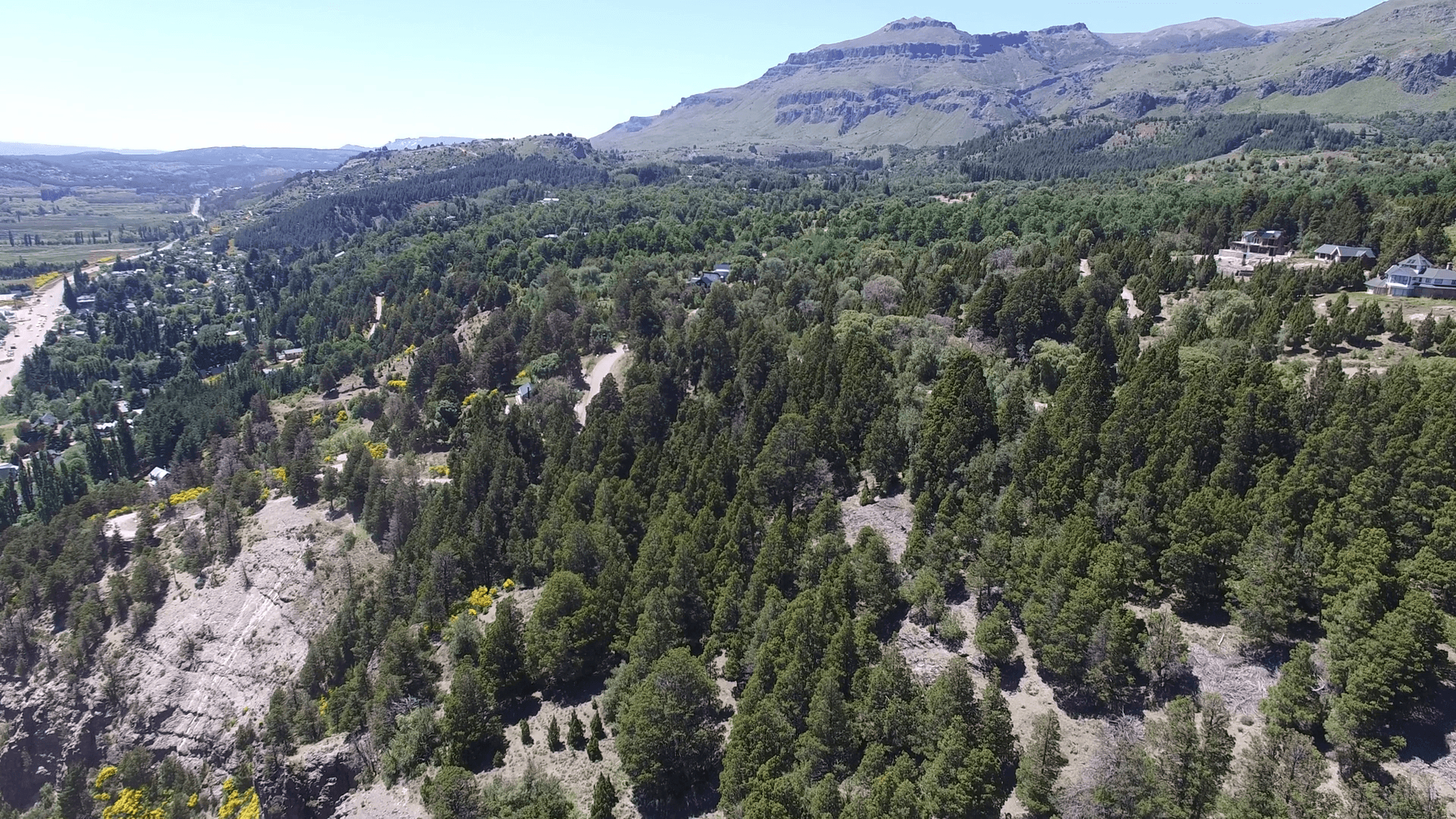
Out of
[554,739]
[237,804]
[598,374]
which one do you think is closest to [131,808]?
[237,804]

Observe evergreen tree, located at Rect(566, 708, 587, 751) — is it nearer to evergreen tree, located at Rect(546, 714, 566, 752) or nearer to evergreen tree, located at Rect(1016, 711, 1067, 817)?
evergreen tree, located at Rect(546, 714, 566, 752)

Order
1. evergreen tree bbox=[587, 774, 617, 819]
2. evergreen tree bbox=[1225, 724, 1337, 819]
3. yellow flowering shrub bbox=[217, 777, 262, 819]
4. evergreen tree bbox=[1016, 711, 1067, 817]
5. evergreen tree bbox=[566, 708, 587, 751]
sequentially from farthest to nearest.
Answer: yellow flowering shrub bbox=[217, 777, 262, 819] → evergreen tree bbox=[566, 708, 587, 751] → evergreen tree bbox=[587, 774, 617, 819] → evergreen tree bbox=[1016, 711, 1067, 817] → evergreen tree bbox=[1225, 724, 1337, 819]

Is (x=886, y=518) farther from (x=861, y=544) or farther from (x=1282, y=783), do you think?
(x=1282, y=783)

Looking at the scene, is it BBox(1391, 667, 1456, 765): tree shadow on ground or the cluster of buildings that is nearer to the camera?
BBox(1391, 667, 1456, 765): tree shadow on ground

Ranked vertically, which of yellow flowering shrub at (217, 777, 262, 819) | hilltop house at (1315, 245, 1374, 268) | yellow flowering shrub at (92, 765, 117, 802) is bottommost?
yellow flowering shrub at (92, 765, 117, 802)

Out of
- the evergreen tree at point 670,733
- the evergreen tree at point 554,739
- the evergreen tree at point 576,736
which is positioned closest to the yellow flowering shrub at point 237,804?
the evergreen tree at point 554,739

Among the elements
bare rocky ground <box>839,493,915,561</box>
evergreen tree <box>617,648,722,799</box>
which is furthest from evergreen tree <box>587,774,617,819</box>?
bare rocky ground <box>839,493,915,561</box>

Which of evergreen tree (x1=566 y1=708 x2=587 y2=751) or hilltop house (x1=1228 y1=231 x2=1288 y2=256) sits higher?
hilltop house (x1=1228 y1=231 x2=1288 y2=256)

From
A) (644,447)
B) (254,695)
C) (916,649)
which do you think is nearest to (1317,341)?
(916,649)
